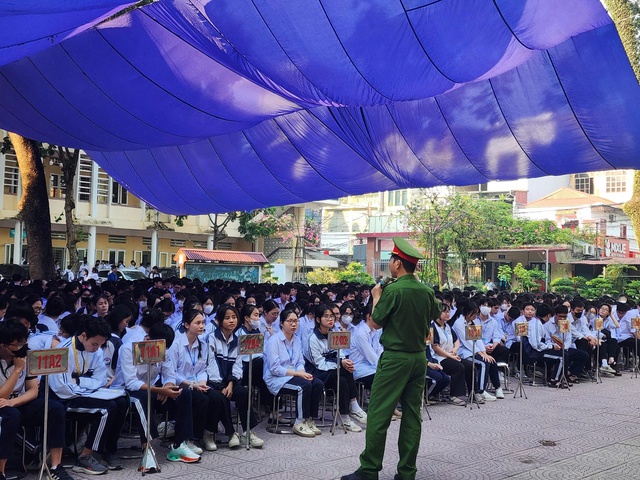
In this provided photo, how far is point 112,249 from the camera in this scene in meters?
33.6

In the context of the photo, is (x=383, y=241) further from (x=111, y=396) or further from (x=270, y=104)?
(x=111, y=396)

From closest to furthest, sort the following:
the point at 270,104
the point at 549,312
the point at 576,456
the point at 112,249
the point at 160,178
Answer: the point at 576,456 → the point at 270,104 → the point at 549,312 → the point at 160,178 → the point at 112,249

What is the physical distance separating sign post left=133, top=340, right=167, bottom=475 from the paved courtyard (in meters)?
0.10

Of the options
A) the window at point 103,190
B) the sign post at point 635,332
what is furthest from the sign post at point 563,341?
the window at point 103,190

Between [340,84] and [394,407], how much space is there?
3852 mm

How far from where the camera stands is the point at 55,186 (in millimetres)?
31594

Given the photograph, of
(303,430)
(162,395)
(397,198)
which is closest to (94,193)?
(397,198)

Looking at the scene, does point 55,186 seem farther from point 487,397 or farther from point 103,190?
point 487,397

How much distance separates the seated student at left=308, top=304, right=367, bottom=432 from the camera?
8234 millimetres

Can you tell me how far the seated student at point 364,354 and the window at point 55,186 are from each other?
84.6 ft

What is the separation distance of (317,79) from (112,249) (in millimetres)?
27636

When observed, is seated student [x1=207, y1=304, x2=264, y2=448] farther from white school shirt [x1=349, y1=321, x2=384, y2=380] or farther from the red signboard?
the red signboard

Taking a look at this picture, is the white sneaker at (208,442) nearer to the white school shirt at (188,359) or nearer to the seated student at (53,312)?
the white school shirt at (188,359)

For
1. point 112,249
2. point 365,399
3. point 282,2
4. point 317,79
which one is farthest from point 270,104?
point 112,249
